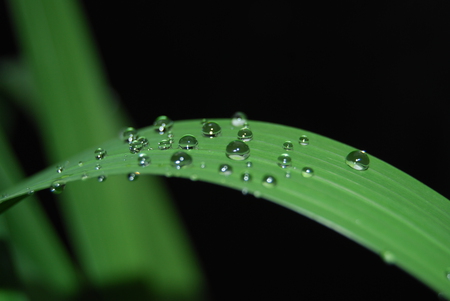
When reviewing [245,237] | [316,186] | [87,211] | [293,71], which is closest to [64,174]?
[316,186]

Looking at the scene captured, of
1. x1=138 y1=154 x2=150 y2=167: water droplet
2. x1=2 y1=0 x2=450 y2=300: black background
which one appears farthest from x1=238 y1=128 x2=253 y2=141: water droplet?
x1=2 y1=0 x2=450 y2=300: black background

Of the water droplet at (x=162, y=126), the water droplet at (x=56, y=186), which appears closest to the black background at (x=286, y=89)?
the water droplet at (x=162, y=126)

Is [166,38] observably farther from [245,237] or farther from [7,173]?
[7,173]

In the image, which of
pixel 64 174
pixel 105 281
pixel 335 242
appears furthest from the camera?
pixel 335 242

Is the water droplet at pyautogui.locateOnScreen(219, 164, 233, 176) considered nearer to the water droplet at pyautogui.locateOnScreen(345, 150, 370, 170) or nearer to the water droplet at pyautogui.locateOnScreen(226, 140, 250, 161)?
the water droplet at pyautogui.locateOnScreen(226, 140, 250, 161)

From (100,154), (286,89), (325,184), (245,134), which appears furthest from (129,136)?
(286,89)

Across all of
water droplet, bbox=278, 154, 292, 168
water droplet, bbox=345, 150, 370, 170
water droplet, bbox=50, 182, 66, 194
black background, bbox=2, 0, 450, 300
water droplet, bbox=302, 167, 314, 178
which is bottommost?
water droplet, bbox=50, 182, 66, 194
